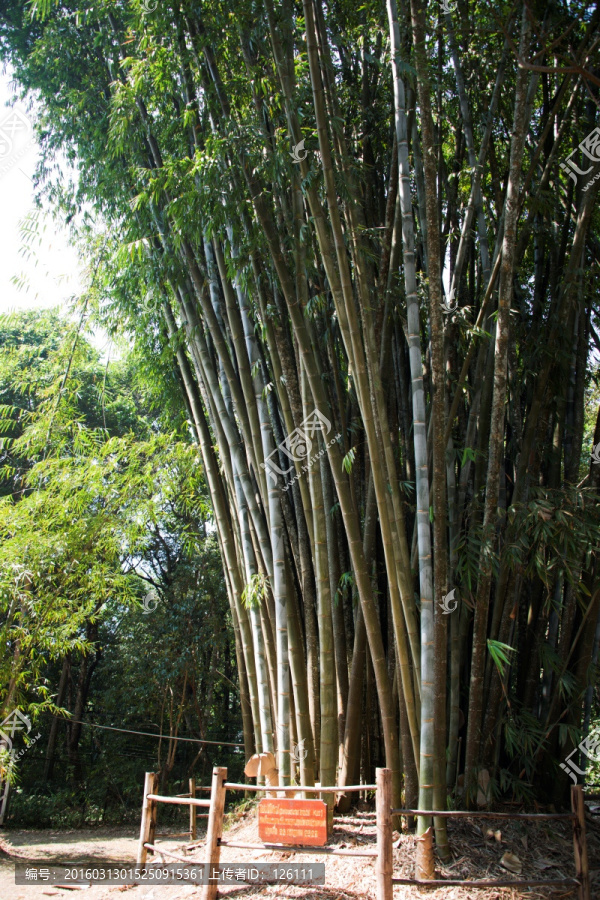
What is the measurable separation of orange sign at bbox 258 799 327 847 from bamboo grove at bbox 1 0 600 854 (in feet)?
1.28

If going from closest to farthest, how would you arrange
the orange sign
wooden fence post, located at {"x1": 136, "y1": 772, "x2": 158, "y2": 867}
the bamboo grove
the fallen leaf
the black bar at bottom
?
1. the black bar at bottom
2. the orange sign
3. the fallen leaf
4. the bamboo grove
5. wooden fence post, located at {"x1": 136, "y1": 772, "x2": 158, "y2": 867}

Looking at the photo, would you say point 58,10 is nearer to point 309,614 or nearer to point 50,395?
point 50,395

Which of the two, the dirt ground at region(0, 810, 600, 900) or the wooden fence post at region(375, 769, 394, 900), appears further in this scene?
the dirt ground at region(0, 810, 600, 900)

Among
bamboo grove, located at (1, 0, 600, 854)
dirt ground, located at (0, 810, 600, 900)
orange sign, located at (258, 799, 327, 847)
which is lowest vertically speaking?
dirt ground, located at (0, 810, 600, 900)

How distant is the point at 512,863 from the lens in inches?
100.0

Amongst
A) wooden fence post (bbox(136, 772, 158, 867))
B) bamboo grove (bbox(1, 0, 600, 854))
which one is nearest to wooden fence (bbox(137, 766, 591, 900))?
bamboo grove (bbox(1, 0, 600, 854))

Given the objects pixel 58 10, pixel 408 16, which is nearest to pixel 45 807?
pixel 58 10

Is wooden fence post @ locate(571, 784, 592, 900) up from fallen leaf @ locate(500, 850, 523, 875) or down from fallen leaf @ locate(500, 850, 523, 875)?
up

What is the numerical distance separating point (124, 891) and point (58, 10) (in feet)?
16.6

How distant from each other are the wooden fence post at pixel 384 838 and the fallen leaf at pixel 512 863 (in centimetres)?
57

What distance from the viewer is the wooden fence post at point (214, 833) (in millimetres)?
2564

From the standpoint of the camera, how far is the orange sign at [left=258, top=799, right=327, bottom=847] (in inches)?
94.6

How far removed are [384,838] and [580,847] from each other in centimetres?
72

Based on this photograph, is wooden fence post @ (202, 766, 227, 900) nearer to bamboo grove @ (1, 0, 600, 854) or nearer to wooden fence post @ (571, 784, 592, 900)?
bamboo grove @ (1, 0, 600, 854)
